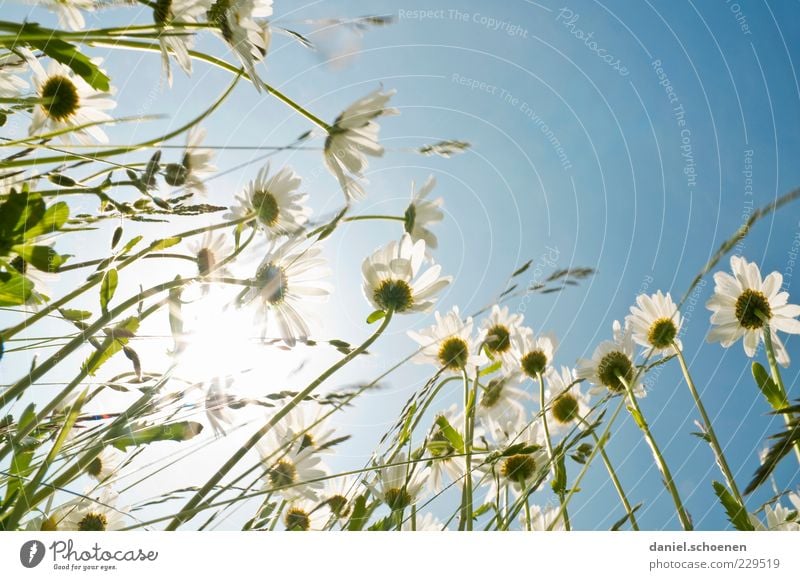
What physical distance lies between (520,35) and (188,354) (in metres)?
0.46

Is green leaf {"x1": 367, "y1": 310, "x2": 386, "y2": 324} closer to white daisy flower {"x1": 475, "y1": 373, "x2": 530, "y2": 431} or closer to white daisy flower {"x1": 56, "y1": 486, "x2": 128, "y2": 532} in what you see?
white daisy flower {"x1": 475, "y1": 373, "x2": 530, "y2": 431}

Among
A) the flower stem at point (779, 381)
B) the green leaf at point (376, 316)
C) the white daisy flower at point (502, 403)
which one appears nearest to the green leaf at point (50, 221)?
the green leaf at point (376, 316)

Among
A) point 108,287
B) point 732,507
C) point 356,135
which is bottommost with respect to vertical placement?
point 732,507

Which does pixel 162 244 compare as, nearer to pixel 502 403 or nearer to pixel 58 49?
pixel 58 49

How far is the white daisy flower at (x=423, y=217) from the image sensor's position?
43 centimetres

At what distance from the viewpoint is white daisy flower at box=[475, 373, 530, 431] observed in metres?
0.46

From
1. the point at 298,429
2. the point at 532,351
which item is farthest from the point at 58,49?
the point at 532,351

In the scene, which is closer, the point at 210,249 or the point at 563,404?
the point at 210,249

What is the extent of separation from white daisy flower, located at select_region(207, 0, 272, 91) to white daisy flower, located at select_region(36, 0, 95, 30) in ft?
0.24

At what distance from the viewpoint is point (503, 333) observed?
20.7 inches

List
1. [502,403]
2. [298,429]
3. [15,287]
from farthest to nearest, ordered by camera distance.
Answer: [502,403] → [298,429] → [15,287]

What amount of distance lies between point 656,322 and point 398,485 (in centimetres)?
28

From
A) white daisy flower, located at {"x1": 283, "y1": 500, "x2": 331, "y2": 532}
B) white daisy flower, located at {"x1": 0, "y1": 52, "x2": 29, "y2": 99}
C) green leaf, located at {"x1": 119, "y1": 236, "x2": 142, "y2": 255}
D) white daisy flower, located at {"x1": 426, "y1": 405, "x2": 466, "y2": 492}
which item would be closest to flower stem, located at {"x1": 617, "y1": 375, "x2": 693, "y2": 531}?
white daisy flower, located at {"x1": 426, "y1": 405, "x2": 466, "y2": 492}

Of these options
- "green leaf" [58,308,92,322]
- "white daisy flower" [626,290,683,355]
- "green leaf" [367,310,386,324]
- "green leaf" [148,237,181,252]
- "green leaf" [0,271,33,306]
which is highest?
"white daisy flower" [626,290,683,355]
